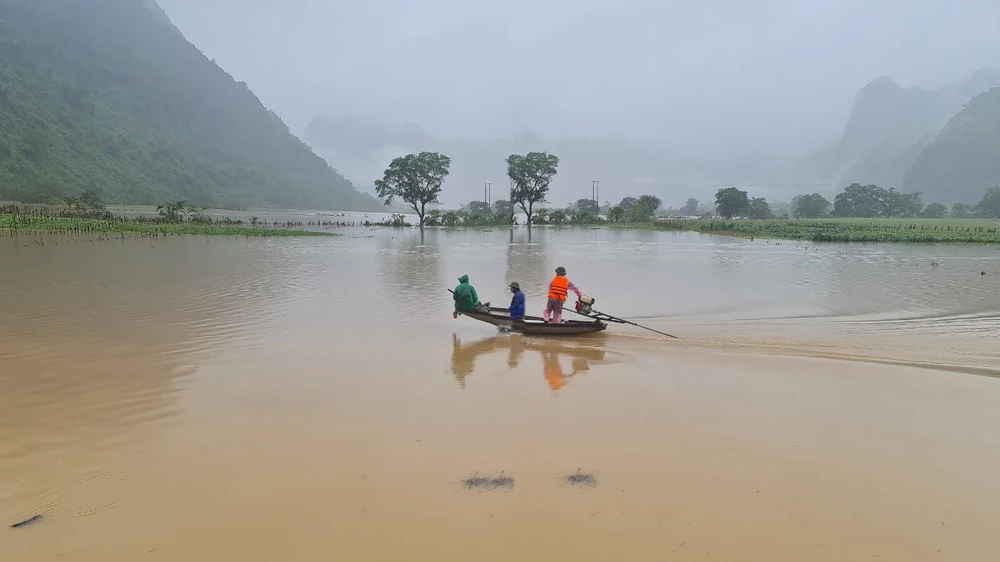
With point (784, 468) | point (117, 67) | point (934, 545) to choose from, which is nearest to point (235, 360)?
point (784, 468)

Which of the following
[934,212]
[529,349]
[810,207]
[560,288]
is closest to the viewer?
[529,349]

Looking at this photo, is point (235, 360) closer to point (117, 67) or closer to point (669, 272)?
point (669, 272)

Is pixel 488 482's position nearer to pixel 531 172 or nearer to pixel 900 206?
pixel 531 172

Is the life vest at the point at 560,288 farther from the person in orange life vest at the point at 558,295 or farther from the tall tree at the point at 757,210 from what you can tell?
the tall tree at the point at 757,210

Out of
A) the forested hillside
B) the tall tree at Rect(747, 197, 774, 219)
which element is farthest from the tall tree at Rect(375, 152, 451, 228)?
the tall tree at Rect(747, 197, 774, 219)

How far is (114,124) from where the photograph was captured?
414 ft

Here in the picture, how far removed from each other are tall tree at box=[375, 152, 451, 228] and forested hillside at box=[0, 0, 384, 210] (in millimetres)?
47590

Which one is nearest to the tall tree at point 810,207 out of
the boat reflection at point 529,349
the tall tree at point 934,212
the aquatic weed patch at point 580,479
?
the tall tree at point 934,212

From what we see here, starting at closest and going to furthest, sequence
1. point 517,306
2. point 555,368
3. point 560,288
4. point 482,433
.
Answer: point 482,433
point 555,368
point 517,306
point 560,288

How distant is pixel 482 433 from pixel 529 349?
14.5 feet

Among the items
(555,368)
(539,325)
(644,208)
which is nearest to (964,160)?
(644,208)

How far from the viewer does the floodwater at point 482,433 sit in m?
4.40

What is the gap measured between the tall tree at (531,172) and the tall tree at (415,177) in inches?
426

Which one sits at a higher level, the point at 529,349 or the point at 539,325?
the point at 539,325
